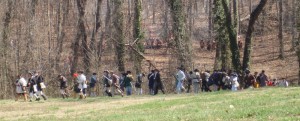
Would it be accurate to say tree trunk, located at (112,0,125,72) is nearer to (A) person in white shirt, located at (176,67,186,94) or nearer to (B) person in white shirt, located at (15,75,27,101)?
(B) person in white shirt, located at (15,75,27,101)

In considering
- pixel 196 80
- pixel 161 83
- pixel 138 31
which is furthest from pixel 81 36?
pixel 196 80

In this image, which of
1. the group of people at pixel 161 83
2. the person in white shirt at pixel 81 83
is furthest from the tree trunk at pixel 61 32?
the person in white shirt at pixel 81 83

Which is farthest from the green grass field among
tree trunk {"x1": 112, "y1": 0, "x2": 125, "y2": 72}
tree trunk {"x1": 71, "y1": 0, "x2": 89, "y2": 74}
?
tree trunk {"x1": 71, "y1": 0, "x2": 89, "y2": 74}

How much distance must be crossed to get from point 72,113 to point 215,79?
40.9 feet

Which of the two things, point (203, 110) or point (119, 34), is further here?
point (119, 34)

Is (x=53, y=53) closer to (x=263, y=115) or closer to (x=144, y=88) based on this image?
(x=144, y=88)

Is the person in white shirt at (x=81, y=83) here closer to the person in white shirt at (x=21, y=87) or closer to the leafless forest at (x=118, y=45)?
the person in white shirt at (x=21, y=87)

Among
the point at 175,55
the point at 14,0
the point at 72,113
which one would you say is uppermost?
the point at 14,0

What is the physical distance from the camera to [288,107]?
58.0 ft

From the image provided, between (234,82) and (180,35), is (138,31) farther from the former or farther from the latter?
(234,82)

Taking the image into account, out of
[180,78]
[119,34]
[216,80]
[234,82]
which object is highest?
[119,34]

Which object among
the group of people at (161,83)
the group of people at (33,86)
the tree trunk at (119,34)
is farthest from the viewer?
the tree trunk at (119,34)

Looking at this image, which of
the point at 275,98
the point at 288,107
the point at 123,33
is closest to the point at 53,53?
the point at 123,33

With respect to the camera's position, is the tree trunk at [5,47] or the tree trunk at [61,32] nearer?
the tree trunk at [5,47]
